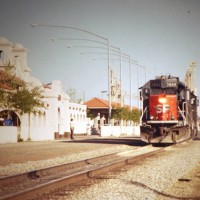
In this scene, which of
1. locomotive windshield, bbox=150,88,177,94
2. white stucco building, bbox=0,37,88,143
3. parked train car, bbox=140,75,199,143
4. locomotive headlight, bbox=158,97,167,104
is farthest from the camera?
white stucco building, bbox=0,37,88,143

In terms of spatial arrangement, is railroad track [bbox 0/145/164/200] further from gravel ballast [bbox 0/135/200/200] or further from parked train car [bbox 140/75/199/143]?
parked train car [bbox 140/75/199/143]

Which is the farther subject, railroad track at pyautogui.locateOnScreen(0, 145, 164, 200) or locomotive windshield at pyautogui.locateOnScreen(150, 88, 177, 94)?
locomotive windshield at pyautogui.locateOnScreen(150, 88, 177, 94)

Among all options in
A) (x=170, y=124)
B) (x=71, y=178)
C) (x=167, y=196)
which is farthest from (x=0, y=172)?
(x=170, y=124)

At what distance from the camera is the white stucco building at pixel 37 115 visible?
28.8 m

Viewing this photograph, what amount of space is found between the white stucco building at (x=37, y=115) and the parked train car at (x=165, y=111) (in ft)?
A: 35.0

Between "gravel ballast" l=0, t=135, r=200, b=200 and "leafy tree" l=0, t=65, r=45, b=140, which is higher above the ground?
"leafy tree" l=0, t=65, r=45, b=140

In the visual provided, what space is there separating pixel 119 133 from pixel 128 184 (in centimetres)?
3704

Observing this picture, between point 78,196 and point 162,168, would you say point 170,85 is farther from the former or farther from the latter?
point 78,196

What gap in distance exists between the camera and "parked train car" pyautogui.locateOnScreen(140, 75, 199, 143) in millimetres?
19438

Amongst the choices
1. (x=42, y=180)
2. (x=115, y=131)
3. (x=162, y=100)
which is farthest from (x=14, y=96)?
(x=115, y=131)

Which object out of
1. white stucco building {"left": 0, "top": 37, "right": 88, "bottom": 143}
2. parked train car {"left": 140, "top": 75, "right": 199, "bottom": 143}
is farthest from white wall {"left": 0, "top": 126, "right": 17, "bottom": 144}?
parked train car {"left": 140, "top": 75, "right": 199, "bottom": 143}

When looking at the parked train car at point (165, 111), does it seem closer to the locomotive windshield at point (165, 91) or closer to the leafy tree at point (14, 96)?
the locomotive windshield at point (165, 91)

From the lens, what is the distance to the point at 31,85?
3094 cm

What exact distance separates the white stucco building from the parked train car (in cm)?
1068
